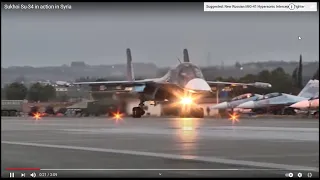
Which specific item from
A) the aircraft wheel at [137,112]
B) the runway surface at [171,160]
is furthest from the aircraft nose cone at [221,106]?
the runway surface at [171,160]

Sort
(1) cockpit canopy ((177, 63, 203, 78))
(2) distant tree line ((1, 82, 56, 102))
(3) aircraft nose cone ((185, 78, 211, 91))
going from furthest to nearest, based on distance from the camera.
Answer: (3) aircraft nose cone ((185, 78, 211, 91)), (1) cockpit canopy ((177, 63, 203, 78)), (2) distant tree line ((1, 82, 56, 102))

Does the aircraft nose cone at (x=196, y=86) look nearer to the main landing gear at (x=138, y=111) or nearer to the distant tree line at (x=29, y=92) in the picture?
the main landing gear at (x=138, y=111)

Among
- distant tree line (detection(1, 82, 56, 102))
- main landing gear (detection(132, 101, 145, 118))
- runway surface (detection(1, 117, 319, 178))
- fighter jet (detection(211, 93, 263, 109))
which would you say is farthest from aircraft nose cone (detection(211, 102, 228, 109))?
distant tree line (detection(1, 82, 56, 102))

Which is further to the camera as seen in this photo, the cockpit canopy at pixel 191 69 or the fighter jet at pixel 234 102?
the fighter jet at pixel 234 102

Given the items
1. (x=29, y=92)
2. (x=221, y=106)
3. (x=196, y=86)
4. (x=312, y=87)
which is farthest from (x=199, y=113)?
(x=29, y=92)

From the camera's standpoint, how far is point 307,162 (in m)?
11.2

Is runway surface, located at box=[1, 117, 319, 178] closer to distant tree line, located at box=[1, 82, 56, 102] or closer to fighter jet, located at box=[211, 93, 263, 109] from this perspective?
distant tree line, located at box=[1, 82, 56, 102]

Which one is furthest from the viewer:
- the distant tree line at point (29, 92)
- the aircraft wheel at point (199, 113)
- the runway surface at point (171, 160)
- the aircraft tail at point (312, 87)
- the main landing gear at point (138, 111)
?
the aircraft wheel at point (199, 113)

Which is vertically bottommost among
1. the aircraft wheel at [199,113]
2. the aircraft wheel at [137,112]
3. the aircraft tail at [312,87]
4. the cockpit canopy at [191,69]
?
the aircraft wheel at [199,113]

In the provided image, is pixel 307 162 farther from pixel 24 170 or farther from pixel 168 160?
pixel 24 170

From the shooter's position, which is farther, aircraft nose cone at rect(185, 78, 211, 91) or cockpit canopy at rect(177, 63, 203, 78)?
aircraft nose cone at rect(185, 78, 211, 91)

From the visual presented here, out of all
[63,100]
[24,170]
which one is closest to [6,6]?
[24,170]

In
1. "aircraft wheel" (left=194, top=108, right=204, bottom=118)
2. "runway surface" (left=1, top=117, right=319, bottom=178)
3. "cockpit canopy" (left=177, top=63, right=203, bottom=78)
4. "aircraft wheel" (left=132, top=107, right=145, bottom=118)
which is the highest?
"cockpit canopy" (left=177, top=63, right=203, bottom=78)

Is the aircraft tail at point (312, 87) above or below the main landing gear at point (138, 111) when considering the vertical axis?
above
